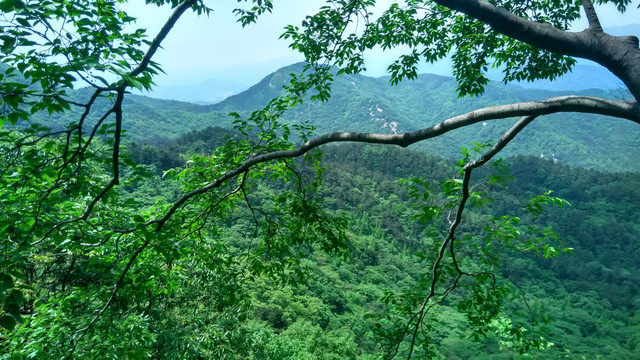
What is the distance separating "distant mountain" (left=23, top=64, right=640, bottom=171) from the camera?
89.3 meters

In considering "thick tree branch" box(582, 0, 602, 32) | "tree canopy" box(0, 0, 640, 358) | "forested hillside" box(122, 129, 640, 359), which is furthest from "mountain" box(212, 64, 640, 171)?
"thick tree branch" box(582, 0, 602, 32)

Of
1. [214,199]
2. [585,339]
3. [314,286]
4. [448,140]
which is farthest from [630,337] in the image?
[448,140]

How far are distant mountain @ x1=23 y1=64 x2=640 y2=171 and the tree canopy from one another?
71046mm

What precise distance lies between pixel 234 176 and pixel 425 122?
444 ft

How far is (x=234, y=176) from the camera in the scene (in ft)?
9.95

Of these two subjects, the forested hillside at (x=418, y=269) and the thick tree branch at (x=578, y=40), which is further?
the forested hillside at (x=418, y=269)

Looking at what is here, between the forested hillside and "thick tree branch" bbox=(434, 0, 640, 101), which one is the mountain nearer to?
the forested hillside

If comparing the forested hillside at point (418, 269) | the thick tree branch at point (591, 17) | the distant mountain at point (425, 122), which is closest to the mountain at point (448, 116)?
the distant mountain at point (425, 122)

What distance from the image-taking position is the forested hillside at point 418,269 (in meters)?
16.6

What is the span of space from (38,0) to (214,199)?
6.61ft

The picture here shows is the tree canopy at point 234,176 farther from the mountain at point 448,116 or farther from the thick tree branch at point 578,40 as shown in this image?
the mountain at point 448,116

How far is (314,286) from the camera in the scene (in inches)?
1000

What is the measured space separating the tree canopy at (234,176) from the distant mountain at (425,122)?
233 ft

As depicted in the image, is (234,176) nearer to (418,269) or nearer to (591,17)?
(591,17)
